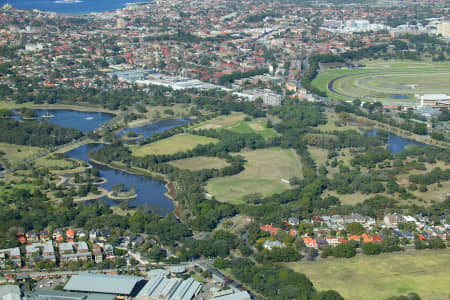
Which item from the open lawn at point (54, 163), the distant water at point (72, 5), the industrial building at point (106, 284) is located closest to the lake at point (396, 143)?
the open lawn at point (54, 163)

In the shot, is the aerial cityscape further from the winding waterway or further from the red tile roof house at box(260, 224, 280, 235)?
the red tile roof house at box(260, 224, 280, 235)

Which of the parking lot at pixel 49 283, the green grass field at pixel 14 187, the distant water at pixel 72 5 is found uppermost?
the distant water at pixel 72 5

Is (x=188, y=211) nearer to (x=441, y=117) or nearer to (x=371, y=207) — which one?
(x=371, y=207)

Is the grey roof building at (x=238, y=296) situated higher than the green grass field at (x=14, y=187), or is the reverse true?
the green grass field at (x=14, y=187)

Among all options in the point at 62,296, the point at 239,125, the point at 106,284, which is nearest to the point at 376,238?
the point at 106,284

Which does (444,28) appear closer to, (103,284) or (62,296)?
(103,284)

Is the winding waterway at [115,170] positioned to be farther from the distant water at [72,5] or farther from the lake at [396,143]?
the distant water at [72,5]

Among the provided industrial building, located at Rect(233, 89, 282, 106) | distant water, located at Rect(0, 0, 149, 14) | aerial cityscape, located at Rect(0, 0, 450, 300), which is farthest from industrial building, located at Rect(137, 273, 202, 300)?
distant water, located at Rect(0, 0, 149, 14)
